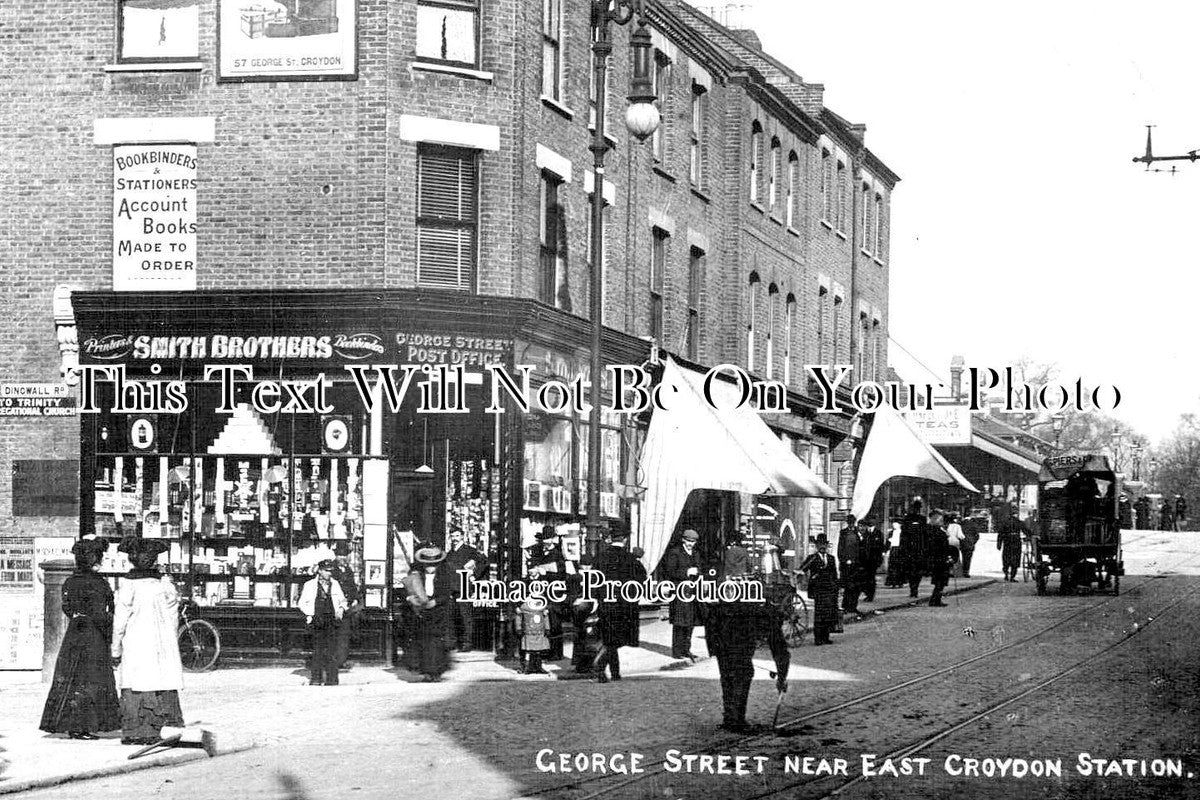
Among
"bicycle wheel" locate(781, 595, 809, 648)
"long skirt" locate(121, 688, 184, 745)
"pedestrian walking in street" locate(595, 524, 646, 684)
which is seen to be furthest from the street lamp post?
"long skirt" locate(121, 688, 184, 745)

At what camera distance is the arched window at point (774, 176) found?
32.5m

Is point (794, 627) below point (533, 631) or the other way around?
below

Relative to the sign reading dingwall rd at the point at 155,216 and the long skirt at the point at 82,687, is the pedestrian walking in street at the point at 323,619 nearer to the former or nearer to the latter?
the long skirt at the point at 82,687

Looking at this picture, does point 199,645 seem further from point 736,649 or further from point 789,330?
point 789,330

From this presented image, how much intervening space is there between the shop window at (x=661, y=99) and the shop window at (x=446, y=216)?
6.29 m

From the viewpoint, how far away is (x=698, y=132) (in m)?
29.0

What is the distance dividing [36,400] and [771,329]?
16.2 m

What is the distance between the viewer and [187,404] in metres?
20.1

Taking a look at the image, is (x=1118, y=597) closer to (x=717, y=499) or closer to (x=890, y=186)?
(x=717, y=499)

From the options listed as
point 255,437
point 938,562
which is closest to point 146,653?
point 255,437

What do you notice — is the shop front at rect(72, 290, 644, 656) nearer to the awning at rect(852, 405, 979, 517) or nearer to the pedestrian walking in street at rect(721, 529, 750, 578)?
the pedestrian walking in street at rect(721, 529, 750, 578)

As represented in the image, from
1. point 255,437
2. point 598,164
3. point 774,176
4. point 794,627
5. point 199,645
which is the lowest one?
point 794,627

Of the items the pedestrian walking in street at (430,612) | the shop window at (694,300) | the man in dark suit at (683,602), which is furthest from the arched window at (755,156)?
the pedestrian walking in street at (430,612)

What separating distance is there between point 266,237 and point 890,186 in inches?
975
